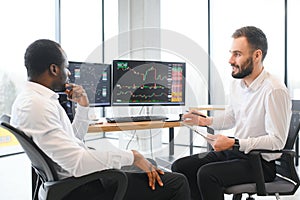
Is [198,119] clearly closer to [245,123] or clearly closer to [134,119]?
[245,123]

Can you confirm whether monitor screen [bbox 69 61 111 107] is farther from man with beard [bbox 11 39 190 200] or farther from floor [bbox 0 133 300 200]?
man with beard [bbox 11 39 190 200]

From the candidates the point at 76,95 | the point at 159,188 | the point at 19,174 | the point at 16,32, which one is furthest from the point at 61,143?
the point at 16,32

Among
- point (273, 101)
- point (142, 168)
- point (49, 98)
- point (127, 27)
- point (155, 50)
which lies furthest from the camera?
point (127, 27)

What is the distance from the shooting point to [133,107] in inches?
97.3

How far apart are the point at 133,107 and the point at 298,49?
262cm

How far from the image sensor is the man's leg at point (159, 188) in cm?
A: 134

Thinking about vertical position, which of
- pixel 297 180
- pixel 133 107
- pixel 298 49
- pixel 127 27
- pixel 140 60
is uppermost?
pixel 127 27

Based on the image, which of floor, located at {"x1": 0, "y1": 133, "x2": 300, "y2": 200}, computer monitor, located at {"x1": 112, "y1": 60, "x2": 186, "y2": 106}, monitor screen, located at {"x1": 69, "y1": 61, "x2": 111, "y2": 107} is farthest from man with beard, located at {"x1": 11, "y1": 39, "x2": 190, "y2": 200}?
computer monitor, located at {"x1": 112, "y1": 60, "x2": 186, "y2": 106}

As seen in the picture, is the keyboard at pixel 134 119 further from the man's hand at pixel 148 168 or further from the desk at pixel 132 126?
the man's hand at pixel 148 168

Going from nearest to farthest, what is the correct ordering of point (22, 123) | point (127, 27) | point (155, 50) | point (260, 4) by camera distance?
point (22, 123) < point (155, 50) < point (127, 27) < point (260, 4)

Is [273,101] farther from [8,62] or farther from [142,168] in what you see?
[8,62]

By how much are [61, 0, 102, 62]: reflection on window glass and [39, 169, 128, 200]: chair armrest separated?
329 cm

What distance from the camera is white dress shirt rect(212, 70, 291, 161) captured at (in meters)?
1.50

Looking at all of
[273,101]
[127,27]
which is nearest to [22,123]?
[273,101]
